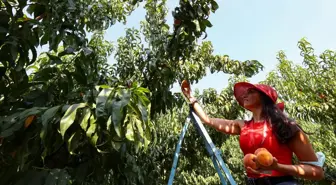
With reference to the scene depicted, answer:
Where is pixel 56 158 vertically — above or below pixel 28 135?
below

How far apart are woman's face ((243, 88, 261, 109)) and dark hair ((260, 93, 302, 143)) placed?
0.18ft

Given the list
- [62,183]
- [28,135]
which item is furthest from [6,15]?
[62,183]

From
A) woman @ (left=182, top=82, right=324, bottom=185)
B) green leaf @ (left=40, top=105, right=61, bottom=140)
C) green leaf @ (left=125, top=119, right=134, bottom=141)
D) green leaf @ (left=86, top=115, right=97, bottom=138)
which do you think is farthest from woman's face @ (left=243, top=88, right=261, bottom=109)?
green leaf @ (left=40, top=105, right=61, bottom=140)

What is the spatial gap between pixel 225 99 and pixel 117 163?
325 cm

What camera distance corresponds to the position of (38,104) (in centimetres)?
173

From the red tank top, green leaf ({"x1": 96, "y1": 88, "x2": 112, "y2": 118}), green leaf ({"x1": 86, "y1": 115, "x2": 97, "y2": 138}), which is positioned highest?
green leaf ({"x1": 96, "y1": 88, "x2": 112, "y2": 118})

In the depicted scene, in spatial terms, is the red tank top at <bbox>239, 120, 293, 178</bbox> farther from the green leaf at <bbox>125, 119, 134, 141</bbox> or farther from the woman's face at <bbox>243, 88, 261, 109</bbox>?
the green leaf at <bbox>125, 119, 134, 141</bbox>

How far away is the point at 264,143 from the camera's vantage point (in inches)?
52.5

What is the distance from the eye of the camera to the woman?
4.12 feet

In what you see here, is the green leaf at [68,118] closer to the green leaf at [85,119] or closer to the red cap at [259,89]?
the green leaf at [85,119]

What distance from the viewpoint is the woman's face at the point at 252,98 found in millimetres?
1506

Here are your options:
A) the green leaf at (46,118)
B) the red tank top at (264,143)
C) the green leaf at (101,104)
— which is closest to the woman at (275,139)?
the red tank top at (264,143)

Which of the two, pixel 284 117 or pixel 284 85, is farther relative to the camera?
pixel 284 85

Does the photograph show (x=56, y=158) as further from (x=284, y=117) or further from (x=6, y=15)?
(x=284, y=117)
